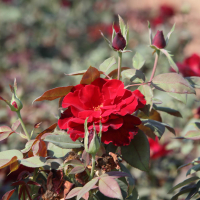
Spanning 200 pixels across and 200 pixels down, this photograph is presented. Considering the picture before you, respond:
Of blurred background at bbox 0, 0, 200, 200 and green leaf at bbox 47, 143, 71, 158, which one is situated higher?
green leaf at bbox 47, 143, 71, 158

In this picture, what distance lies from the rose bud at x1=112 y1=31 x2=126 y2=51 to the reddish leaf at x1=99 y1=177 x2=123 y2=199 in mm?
232

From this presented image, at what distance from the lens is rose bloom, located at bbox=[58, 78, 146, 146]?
0.47 metres

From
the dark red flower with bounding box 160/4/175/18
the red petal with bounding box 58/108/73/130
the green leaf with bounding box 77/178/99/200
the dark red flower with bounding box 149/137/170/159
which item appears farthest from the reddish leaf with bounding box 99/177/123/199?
the dark red flower with bounding box 160/4/175/18

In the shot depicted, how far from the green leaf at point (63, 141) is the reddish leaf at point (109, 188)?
86 millimetres

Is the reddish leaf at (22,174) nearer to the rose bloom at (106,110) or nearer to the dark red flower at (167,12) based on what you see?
the rose bloom at (106,110)

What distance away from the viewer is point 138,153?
51cm

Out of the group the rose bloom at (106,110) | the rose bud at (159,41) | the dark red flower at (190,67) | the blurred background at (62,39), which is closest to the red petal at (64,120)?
the rose bloom at (106,110)

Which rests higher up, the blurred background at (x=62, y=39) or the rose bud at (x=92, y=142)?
the rose bud at (x=92, y=142)

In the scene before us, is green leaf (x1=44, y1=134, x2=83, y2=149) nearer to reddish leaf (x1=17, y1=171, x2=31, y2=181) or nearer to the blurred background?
reddish leaf (x1=17, y1=171, x2=31, y2=181)

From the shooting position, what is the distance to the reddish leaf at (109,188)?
0.42 metres

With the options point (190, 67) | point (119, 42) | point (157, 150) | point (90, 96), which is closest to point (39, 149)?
point (90, 96)

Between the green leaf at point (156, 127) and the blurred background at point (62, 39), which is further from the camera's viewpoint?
the blurred background at point (62, 39)

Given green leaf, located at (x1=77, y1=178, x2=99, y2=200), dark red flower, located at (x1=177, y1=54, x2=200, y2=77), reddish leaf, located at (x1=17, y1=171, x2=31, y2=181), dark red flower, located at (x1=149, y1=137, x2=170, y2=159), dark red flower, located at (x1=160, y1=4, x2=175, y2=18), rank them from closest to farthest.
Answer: green leaf, located at (x1=77, y1=178, x2=99, y2=200) → reddish leaf, located at (x1=17, y1=171, x2=31, y2=181) → dark red flower, located at (x1=177, y1=54, x2=200, y2=77) → dark red flower, located at (x1=149, y1=137, x2=170, y2=159) → dark red flower, located at (x1=160, y1=4, x2=175, y2=18)

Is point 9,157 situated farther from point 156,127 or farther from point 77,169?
point 156,127
